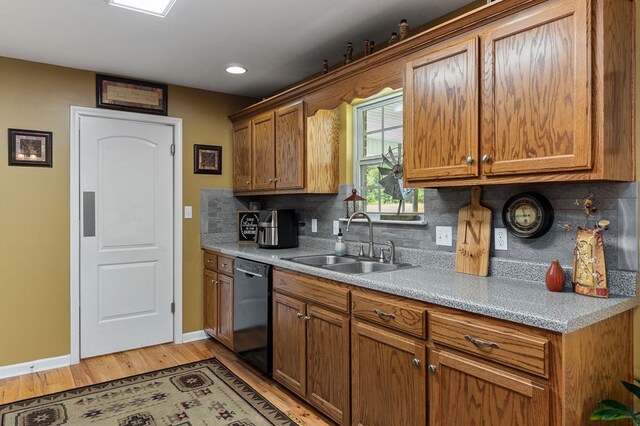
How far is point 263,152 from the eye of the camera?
11.7ft

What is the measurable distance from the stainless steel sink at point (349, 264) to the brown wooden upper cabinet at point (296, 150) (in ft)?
1.76

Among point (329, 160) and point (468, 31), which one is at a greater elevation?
point (468, 31)

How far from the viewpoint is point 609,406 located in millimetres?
1390

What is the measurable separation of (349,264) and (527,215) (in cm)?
119

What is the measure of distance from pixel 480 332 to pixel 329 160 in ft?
6.42

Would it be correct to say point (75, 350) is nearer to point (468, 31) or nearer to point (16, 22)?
point (16, 22)

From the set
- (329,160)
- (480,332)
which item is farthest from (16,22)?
(480,332)

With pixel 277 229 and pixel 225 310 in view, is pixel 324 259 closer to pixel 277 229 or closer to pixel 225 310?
pixel 277 229

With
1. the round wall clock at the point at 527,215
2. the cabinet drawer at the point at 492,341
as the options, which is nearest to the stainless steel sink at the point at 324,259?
the round wall clock at the point at 527,215

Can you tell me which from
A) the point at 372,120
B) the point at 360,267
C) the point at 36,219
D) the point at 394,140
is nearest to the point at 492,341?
the point at 360,267

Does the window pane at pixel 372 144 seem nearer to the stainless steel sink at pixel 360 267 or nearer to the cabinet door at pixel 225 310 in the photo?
the stainless steel sink at pixel 360 267

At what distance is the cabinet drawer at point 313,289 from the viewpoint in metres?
2.17

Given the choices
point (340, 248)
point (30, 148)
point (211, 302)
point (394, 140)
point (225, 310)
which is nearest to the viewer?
point (394, 140)

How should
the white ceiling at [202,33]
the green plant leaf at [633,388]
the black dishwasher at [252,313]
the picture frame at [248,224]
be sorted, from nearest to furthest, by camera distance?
the green plant leaf at [633,388] < the white ceiling at [202,33] < the black dishwasher at [252,313] < the picture frame at [248,224]
